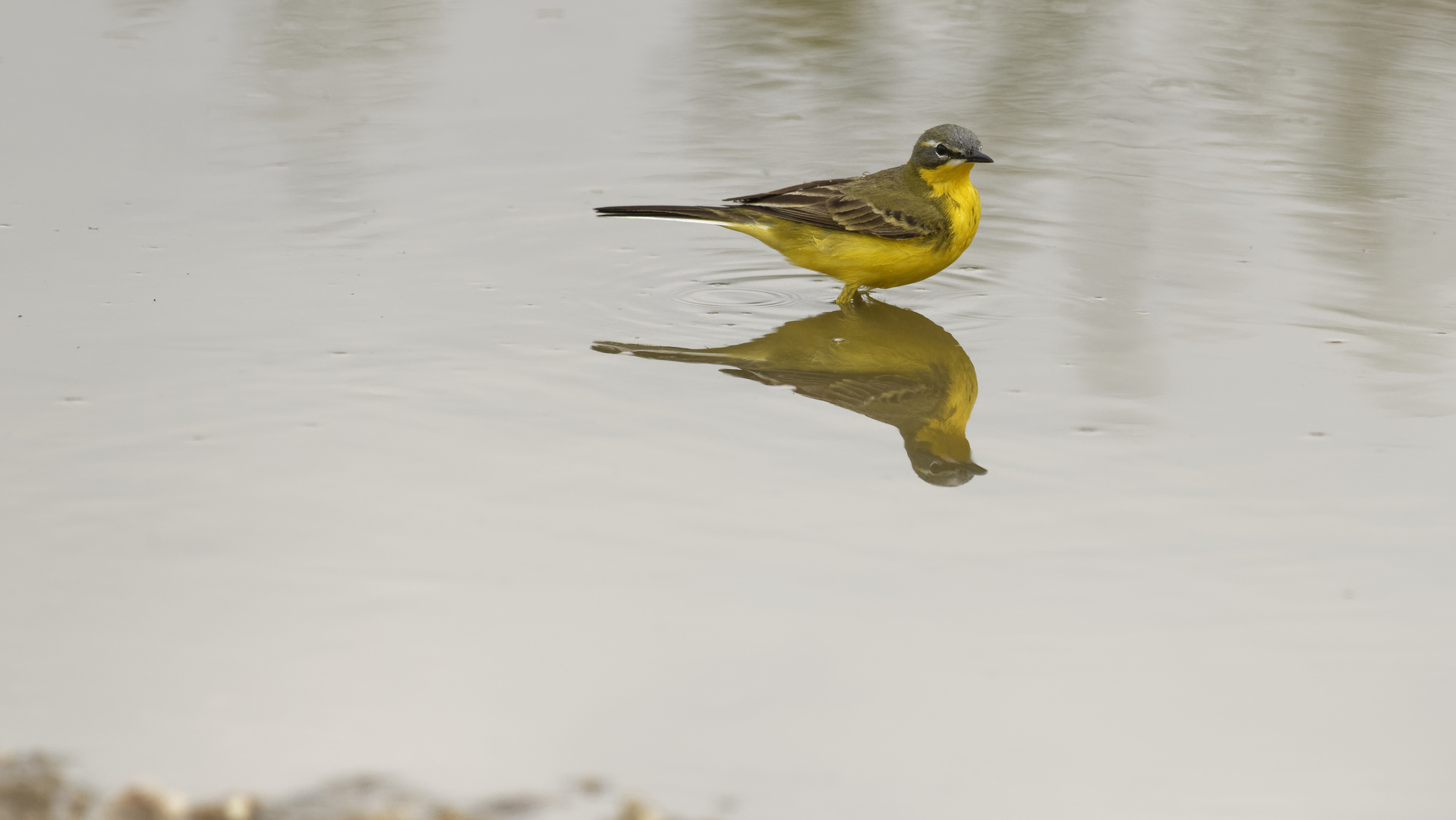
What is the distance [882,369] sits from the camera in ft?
20.5

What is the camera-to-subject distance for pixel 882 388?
602 centimetres

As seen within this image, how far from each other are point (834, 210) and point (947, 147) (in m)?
0.61

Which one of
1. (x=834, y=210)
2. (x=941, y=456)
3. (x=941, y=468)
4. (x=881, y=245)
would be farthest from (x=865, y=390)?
(x=834, y=210)

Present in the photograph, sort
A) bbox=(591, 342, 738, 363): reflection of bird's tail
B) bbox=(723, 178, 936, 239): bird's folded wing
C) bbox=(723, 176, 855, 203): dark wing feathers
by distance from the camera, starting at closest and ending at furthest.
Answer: bbox=(591, 342, 738, 363): reflection of bird's tail < bbox=(723, 178, 936, 239): bird's folded wing < bbox=(723, 176, 855, 203): dark wing feathers

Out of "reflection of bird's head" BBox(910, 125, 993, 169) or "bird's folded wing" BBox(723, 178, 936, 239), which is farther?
"reflection of bird's head" BBox(910, 125, 993, 169)

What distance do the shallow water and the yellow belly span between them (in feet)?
0.82

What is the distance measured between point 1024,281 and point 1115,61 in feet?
15.0

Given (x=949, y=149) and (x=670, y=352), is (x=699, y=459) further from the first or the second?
(x=949, y=149)

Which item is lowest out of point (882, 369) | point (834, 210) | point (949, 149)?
point (882, 369)

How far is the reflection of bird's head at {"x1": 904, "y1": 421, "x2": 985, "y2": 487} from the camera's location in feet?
16.9

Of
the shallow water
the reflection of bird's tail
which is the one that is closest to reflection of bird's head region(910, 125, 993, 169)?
the shallow water

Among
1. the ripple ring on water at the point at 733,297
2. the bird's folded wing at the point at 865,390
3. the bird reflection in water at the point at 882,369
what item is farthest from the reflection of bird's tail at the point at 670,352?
the ripple ring on water at the point at 733,297

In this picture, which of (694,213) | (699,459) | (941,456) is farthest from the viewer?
(694,213)

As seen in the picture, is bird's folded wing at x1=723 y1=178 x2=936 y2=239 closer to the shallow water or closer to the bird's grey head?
the shallow water
